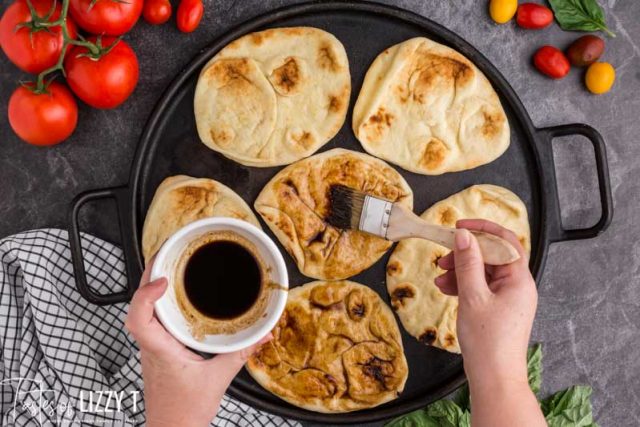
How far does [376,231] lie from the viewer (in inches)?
102

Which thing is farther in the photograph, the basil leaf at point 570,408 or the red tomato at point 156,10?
the basil leaf at point 570,408

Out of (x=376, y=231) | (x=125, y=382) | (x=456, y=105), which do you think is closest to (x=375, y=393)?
(x=376, y=231)

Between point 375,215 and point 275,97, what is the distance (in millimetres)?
696

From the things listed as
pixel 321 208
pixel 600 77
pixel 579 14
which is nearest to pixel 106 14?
pixel 321 208

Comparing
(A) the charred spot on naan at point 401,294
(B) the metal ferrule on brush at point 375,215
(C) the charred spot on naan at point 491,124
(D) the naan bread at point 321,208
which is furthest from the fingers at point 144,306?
(C) the charred spot on naan at point 491,124

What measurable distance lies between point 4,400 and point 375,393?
1.69 m

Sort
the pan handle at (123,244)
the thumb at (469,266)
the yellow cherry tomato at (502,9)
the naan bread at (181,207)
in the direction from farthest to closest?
the yellow cherry tomato at (502,9), the naan bread at (181,207), the pan handle at (123,244), the thumb at (469,266)

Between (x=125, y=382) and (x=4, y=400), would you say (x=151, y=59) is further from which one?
(x=4, y=400)

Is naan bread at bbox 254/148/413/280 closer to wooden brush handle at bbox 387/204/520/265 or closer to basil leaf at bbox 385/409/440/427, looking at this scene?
wooden brush handle at bbox 387/204/520/265

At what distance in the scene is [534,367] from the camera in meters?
2.99

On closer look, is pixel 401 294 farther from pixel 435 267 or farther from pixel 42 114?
pixel 42 114

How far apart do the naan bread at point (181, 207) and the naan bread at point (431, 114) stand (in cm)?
66

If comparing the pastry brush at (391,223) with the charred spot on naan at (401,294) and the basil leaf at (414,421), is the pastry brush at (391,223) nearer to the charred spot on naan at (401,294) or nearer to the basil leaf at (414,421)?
the charred spot on naan at (401,294)

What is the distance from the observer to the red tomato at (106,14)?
2.68 metres
